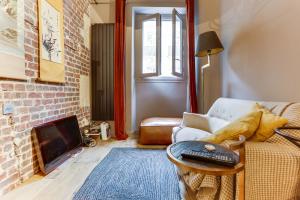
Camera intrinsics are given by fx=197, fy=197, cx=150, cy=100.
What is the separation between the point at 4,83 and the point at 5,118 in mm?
295

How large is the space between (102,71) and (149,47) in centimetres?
110

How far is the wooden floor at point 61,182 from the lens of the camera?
1.64 meters

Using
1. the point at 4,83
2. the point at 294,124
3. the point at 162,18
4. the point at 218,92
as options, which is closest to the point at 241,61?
the point at 218,92

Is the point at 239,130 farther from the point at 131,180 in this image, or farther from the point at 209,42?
the point at 209,42

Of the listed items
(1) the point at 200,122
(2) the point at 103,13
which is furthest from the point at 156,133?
(2) the point at 103,13

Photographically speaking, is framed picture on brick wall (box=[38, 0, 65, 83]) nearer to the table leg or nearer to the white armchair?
the white armchair

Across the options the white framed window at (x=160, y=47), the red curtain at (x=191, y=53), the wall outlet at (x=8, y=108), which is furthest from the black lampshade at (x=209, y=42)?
the wall outlet at (x=8, y=108)

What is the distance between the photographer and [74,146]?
2.78m

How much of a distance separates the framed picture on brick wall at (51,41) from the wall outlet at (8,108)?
485mm

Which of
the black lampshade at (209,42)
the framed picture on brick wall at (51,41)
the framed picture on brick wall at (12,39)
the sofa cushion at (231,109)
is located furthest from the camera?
the black lampshade at (209,42)

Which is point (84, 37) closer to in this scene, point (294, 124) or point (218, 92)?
point (218, 92)

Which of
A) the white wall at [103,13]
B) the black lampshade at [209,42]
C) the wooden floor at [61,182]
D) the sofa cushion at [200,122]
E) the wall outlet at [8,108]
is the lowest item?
the wooden floor at [61,182]

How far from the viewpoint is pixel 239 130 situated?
1.37 meters

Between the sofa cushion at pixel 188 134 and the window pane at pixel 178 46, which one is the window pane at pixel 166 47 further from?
the sofa cushion at pixel 188 134
